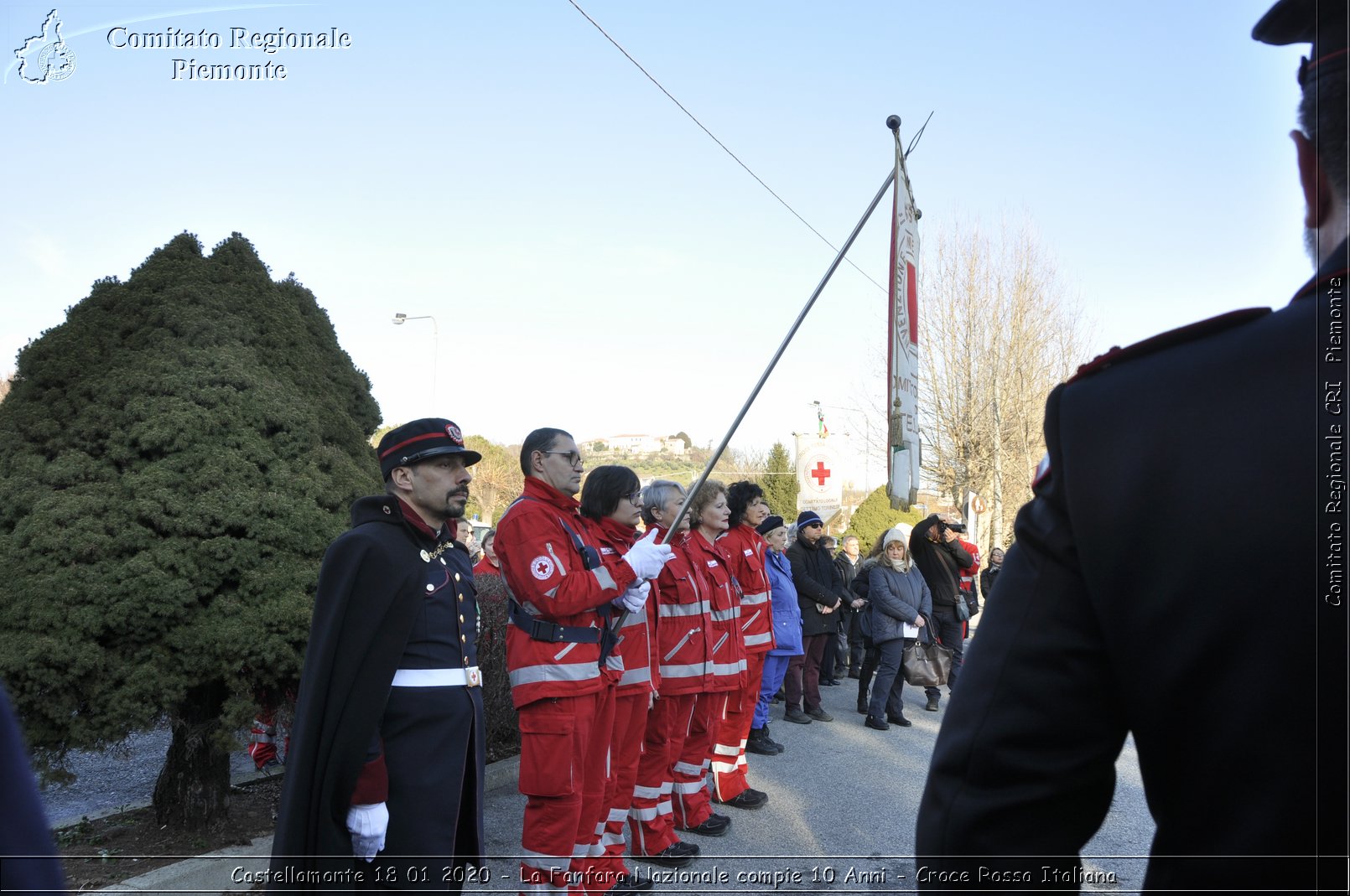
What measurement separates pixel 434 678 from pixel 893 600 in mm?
7229

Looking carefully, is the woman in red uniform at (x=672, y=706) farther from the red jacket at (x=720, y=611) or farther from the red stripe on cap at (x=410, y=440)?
the red stripe on cap at (x=410, y=440)

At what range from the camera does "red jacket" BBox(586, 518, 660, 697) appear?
5051 millimetres

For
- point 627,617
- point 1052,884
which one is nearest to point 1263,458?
point 1052,884

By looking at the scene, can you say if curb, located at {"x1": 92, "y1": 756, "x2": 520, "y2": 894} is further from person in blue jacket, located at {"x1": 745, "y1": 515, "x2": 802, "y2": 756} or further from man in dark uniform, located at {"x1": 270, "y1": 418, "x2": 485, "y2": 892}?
person in blue jacket, located at {"x1": 745, "y1": 515, "x2": 802, "y2": 756}

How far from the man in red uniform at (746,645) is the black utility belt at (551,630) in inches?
83.9

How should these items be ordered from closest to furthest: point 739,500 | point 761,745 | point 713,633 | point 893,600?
point 713,633 < point 739,500 < point 761,745 < point 893,600

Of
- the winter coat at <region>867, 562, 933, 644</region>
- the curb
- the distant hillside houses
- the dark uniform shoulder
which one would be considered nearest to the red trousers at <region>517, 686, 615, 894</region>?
the curb

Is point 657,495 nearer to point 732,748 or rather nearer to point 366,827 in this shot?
point 732,748

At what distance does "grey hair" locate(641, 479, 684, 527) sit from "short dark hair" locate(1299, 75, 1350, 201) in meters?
5.55

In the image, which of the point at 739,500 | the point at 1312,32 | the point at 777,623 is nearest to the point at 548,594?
the point at 1312,32

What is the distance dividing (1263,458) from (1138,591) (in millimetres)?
195

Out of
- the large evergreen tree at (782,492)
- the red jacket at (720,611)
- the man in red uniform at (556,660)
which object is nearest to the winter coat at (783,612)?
the red jacket at (720,611)

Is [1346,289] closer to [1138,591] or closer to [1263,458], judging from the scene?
[1263,458]

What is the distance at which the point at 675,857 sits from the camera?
18.4 ft
